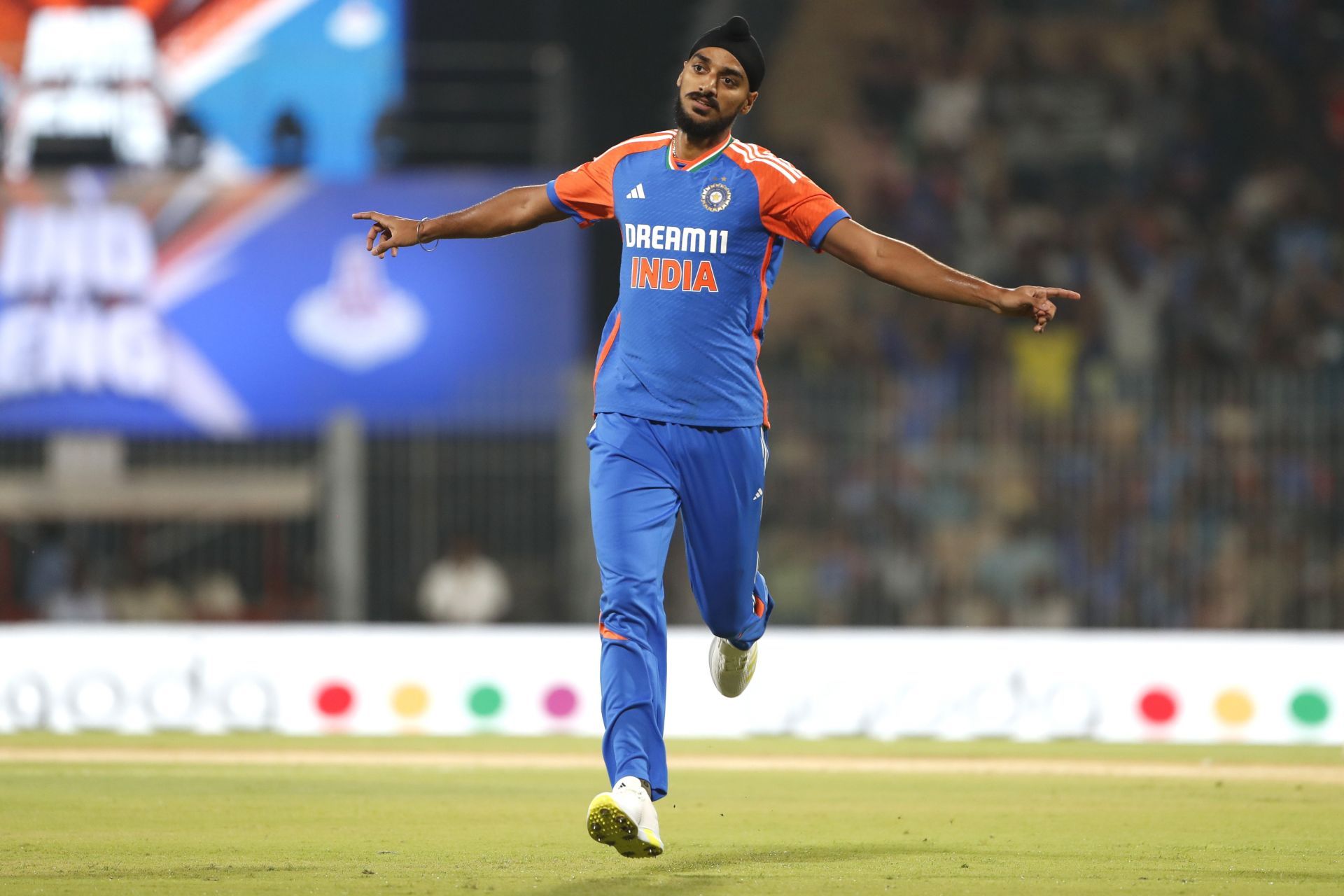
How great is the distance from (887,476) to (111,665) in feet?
19.1

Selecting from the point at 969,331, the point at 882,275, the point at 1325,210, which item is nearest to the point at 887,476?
the point at 969,331

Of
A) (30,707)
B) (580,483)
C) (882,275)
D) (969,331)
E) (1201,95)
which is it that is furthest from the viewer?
(1201,95)

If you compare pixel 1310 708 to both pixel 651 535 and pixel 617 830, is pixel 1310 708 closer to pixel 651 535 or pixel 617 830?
pixel 651 535

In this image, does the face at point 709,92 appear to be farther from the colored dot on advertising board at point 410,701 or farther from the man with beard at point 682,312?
the colored dot on advertising board at point 410,701

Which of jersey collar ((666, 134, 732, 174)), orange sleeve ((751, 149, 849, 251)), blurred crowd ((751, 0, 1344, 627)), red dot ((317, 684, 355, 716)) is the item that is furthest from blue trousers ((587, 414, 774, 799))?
blurred crowd ((751, 0, 1344, 627))

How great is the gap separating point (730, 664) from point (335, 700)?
18.6 feet

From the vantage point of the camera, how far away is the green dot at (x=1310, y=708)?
12.4 meters

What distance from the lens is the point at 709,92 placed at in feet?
20.3

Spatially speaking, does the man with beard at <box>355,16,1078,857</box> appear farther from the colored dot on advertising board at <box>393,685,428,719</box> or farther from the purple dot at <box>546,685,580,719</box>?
the colored dot on advertising board at <box>393,685,428,719</box>

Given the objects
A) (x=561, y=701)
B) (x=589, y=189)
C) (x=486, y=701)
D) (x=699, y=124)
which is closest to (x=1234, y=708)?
(x=561, y=701)

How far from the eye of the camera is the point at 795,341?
1834 cm

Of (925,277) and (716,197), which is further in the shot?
(716,197)

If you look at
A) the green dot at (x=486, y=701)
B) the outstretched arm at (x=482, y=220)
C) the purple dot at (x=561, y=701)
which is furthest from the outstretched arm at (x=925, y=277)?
the green dot at (x=486, y=701)

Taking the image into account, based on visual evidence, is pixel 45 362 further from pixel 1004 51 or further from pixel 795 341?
pixel 1004 51
